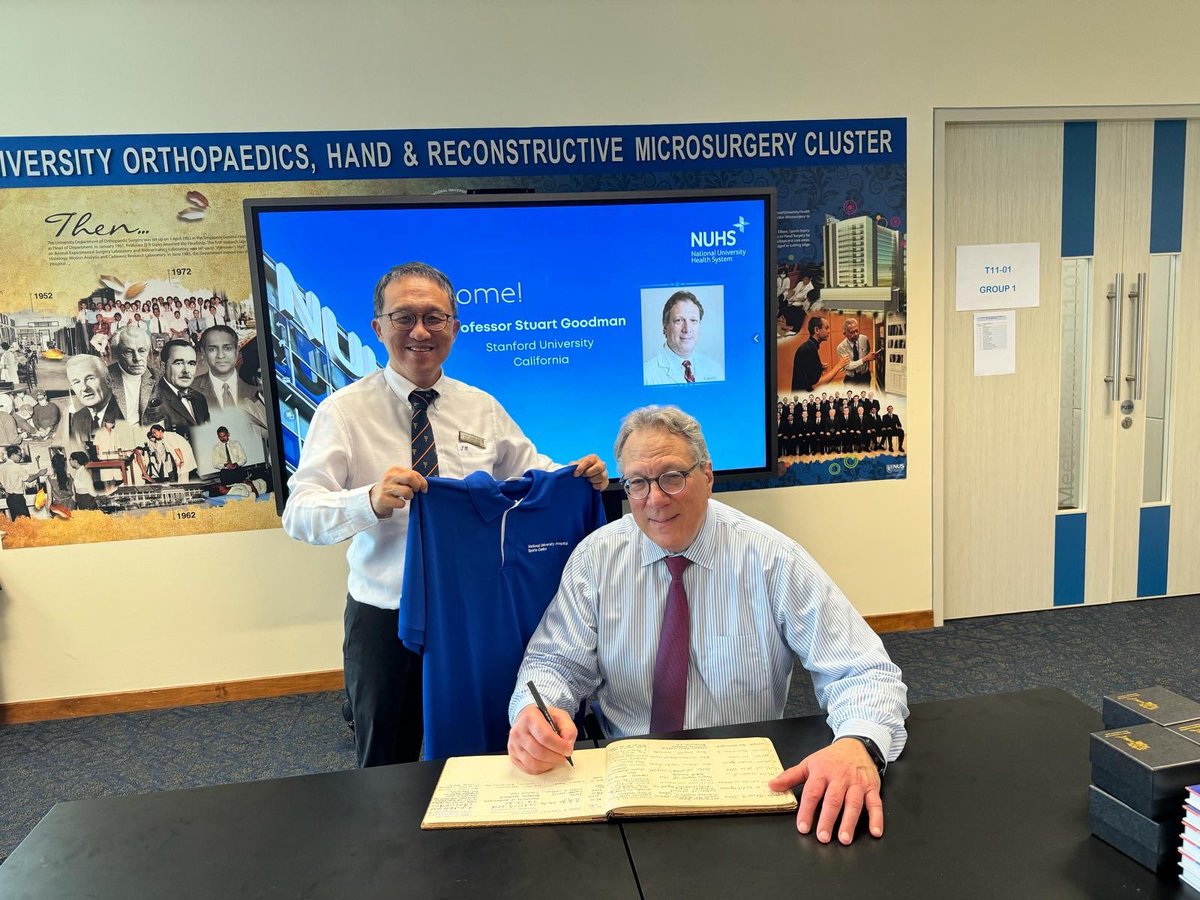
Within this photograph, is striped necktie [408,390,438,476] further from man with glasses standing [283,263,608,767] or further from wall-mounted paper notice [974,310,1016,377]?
wall-mounted paper notice [974,310,1016,377]

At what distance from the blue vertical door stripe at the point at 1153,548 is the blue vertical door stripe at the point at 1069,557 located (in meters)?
0.32

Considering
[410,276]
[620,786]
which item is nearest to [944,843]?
[620,786]

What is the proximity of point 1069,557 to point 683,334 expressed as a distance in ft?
7.89

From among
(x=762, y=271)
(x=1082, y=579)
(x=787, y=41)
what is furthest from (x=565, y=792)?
(x=1082, y=579)

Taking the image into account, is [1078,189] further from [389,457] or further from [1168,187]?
[389,457]

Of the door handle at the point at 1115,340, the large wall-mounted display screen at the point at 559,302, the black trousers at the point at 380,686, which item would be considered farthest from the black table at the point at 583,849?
the door handle at the point at 1115,340

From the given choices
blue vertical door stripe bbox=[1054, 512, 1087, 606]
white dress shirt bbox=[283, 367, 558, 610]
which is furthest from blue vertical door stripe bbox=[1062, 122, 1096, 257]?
white dress shirt bbox=[283, 367, 558, 610]

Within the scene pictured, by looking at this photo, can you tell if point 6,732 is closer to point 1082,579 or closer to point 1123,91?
point 1082,579

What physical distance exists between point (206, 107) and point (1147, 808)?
11.6 ft

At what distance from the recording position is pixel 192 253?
10.5 ft

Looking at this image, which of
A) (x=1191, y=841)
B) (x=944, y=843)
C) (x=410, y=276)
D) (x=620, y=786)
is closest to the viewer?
(x=1191, y=841)

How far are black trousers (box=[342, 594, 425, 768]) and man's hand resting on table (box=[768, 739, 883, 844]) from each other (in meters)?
1.17

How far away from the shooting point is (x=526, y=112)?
10.9ft

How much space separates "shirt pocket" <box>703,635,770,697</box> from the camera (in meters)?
1.62
